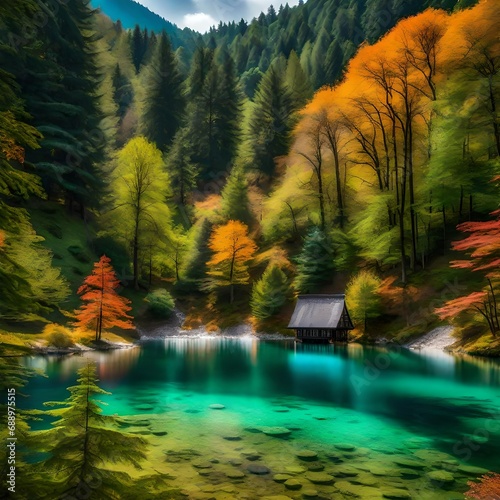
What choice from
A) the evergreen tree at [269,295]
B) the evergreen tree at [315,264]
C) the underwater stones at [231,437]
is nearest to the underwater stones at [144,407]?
the underwater stones at [231,437]

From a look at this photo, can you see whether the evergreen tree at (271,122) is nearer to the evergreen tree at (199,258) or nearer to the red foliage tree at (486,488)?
the evergreen tree at (199,258)

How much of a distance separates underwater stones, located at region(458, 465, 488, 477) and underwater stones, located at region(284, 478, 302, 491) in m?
3.58

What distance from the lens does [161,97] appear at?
234 ft

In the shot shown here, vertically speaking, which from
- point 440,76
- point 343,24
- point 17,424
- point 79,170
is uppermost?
point 343,24

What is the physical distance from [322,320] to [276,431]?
25.1m

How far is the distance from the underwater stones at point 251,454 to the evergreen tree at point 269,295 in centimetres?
3157

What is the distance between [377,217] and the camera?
126ft

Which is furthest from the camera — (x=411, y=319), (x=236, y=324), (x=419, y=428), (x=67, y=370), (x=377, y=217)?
(x=236, y=324)

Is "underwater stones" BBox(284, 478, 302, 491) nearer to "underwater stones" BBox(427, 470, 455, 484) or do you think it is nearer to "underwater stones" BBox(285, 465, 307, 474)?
"underwater stones" BBox(285, 465, 307, 474)

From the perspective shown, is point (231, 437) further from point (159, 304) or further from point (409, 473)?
point (159, 304)

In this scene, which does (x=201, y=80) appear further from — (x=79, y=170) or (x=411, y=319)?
(x=411, y=319)

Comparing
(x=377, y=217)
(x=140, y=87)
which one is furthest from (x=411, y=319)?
(x=140, y=87)

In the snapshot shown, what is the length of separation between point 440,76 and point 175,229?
33.9 meters

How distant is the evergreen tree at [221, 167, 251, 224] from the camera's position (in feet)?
177
